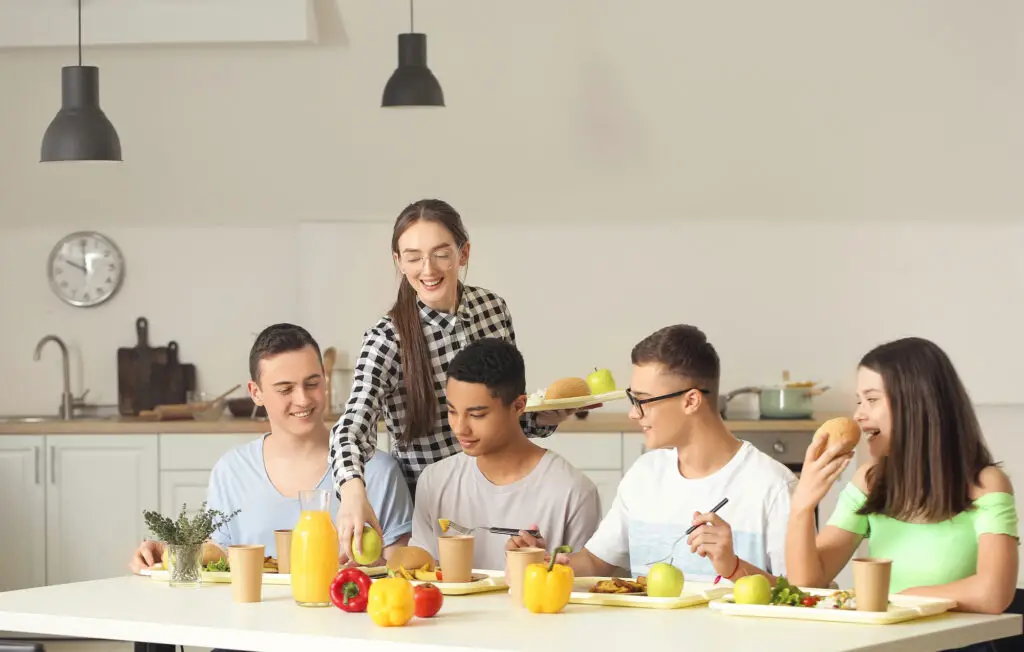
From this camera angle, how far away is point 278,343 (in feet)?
10.8

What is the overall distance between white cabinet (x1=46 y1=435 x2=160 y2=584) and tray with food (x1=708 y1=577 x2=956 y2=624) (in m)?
3.53

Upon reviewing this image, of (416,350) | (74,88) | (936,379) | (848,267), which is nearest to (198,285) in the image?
(74,88)

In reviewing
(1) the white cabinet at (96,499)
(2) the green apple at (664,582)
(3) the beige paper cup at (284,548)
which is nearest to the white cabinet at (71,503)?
(1) the white cabinet at (96,499)

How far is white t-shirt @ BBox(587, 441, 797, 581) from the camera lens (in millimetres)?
2910

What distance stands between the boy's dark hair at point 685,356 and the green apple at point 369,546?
2.19ft

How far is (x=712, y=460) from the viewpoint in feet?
9.80

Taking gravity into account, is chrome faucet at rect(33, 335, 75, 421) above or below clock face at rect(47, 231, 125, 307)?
below

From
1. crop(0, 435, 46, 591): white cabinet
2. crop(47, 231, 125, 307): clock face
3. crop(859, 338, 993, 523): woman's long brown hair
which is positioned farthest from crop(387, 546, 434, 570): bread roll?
crop(47, 231, 125, 307): clock face

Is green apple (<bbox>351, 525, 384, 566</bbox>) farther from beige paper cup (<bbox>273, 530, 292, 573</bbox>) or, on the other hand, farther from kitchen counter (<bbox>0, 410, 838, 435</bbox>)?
kitchen counter (<bbox>0, 410, 838, 435</bbox>)

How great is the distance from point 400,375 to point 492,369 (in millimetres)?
286

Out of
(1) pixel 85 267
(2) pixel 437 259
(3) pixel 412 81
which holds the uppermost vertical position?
(3) pixel 412 81

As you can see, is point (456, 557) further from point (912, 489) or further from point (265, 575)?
point (912, 489)

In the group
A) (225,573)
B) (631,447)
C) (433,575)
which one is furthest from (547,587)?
(631,447)

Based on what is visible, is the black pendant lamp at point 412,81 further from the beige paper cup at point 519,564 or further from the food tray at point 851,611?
the food tray at point 851,611
